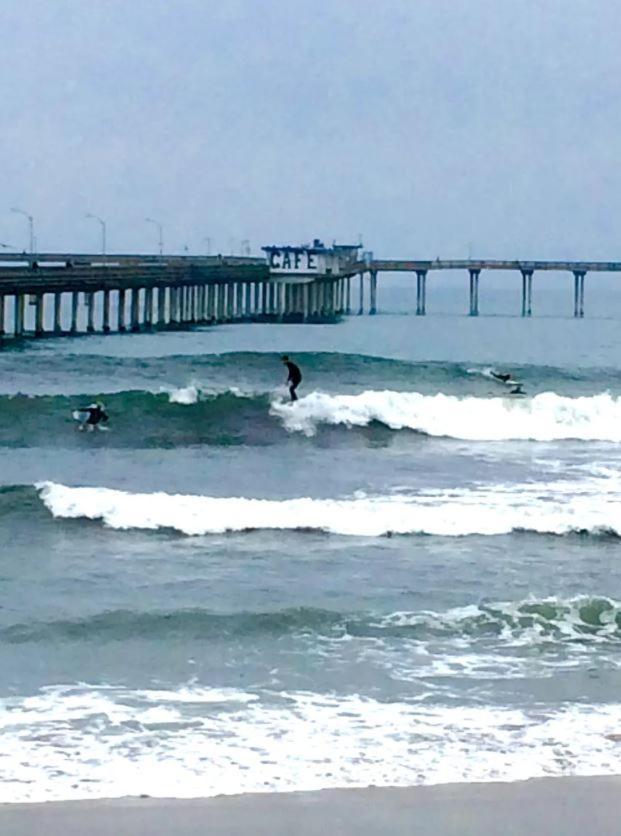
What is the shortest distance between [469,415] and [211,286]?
177 ft

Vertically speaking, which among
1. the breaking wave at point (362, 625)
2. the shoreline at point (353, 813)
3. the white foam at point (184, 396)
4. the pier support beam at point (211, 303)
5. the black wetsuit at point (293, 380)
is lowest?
the shoreline at point (353, 813)

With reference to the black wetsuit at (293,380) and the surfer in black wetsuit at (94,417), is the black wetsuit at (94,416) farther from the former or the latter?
the black wetsuit at (293,380)

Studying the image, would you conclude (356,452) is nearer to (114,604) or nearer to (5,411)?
(5,411)

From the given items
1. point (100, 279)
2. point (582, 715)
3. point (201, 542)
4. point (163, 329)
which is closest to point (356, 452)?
point (201, 542)

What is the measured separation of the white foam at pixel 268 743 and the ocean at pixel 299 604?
0.07ft

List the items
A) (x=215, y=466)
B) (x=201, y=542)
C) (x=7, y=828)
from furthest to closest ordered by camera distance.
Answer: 1. (x=215, y=466)
2. (x=201, y=542)
3. (x=7, y=828)

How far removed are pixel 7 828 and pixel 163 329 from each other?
218 feet

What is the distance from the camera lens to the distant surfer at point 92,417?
90.0 feet

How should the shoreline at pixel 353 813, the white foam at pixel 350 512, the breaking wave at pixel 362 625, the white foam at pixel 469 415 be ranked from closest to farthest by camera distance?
1. the shoreline at pixel 353 813
2. the breaking wave at pixel 362 625
3. the white foam at pixel 350 512
4. the white foam at pixel 469 415

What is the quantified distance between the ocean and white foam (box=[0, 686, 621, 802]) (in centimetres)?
2

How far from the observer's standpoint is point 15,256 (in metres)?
118

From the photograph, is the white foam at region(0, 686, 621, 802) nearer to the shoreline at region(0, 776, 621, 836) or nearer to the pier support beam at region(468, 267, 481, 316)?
the shoreline at region(0, 776, 621, 836)

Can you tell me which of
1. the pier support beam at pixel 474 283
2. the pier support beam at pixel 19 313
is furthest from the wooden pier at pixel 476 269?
the pier support beam at pixel 19 313

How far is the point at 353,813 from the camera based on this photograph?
7434mm
